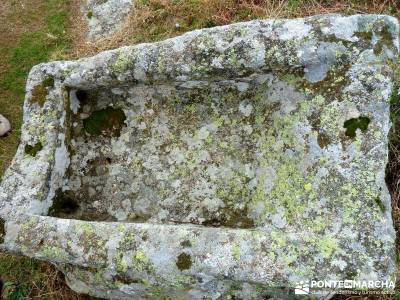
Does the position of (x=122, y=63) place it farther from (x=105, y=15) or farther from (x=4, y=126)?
(x=105, y=15)

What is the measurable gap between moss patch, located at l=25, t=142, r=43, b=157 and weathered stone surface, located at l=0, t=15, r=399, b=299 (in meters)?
0.01

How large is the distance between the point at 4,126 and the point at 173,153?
361 centimetres

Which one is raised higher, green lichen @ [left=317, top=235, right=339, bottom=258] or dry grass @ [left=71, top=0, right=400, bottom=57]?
Answer: dry grass @ [left=71, top=0, right=400, bottom=57]

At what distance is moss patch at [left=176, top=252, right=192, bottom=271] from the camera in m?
3.10

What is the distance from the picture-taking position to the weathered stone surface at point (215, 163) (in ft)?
9.82

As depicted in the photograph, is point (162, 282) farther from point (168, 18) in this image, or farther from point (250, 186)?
point (168, 18)

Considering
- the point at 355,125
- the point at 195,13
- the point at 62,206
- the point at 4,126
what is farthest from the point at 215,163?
the point at 4,126

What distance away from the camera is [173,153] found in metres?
4.16

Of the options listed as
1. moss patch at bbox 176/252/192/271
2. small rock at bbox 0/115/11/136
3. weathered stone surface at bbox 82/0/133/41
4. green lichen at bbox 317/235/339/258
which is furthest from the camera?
weathered stone surface at bbox 82/0/133/41

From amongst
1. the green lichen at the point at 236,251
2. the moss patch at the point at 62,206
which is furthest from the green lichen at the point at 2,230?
the green lichen at the point at 236,251

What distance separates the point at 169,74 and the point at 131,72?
1.23ft

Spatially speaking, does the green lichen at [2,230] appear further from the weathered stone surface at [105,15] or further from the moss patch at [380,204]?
the weathered stone surface at [105,15]

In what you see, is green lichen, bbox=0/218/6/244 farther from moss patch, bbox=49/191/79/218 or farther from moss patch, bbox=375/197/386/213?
moss patch, bbox=375/197/386/213

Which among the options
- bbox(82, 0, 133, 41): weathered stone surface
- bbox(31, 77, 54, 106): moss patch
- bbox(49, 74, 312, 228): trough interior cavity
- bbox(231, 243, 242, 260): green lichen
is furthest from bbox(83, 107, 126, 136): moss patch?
bbox(82, 0, 133, 41): weathered stone surface
